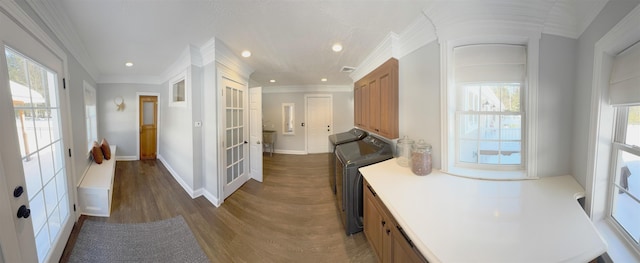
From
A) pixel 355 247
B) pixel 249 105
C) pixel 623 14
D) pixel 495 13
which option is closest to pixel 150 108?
pixel 249 105

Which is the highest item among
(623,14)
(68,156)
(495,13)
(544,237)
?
(495,13)

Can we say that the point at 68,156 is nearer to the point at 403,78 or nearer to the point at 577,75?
the point at 403,78

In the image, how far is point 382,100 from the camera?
221 cm

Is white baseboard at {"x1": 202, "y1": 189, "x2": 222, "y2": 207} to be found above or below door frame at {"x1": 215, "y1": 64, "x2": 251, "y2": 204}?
below

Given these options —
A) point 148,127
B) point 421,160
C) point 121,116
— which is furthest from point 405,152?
point 121,116

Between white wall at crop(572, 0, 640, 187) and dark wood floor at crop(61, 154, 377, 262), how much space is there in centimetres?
172

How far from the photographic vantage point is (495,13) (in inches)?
53.7

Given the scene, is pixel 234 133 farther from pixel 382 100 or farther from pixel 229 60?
pixel 382 100

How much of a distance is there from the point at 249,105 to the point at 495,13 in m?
3.37

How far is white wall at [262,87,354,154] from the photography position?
567 cm

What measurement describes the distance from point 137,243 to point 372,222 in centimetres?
225

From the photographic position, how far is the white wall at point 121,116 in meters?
4.41

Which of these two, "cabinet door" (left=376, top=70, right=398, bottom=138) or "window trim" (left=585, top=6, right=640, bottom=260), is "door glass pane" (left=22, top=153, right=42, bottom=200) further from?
"window trim" (left=585, top=6, right=640, bottom=260)

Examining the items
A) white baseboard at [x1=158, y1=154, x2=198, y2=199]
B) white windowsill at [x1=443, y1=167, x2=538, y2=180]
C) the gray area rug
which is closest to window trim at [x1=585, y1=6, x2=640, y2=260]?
white windowsill at [x1=443, y1=167, x2=538, y2=180]
